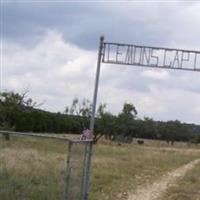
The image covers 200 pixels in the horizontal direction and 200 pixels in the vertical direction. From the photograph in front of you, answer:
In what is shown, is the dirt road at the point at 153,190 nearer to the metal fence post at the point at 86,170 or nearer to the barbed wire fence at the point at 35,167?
the metal fence post at the point at 86,170

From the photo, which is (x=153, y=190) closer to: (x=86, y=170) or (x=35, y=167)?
(x=86, y=170)

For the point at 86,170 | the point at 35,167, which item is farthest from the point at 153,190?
the point at 35,167

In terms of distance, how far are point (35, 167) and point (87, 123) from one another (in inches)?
3122

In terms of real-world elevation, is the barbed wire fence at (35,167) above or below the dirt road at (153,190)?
above

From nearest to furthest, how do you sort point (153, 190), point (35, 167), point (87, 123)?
point (35, 167)
point (153, 190)
point (87, 123)

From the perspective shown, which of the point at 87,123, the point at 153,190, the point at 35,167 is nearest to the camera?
the point at 35,167

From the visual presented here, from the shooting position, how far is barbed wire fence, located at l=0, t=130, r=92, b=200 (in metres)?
11.8

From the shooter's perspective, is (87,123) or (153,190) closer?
(153,190)

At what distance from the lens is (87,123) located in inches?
3605

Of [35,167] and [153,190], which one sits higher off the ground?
[35,167]

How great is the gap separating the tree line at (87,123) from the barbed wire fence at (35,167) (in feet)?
140

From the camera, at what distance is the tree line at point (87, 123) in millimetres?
64438

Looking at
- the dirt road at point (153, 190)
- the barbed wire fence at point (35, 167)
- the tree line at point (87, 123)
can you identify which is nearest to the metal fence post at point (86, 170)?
the barbed wire fence at point (35, 167)

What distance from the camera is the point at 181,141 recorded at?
143 metres
